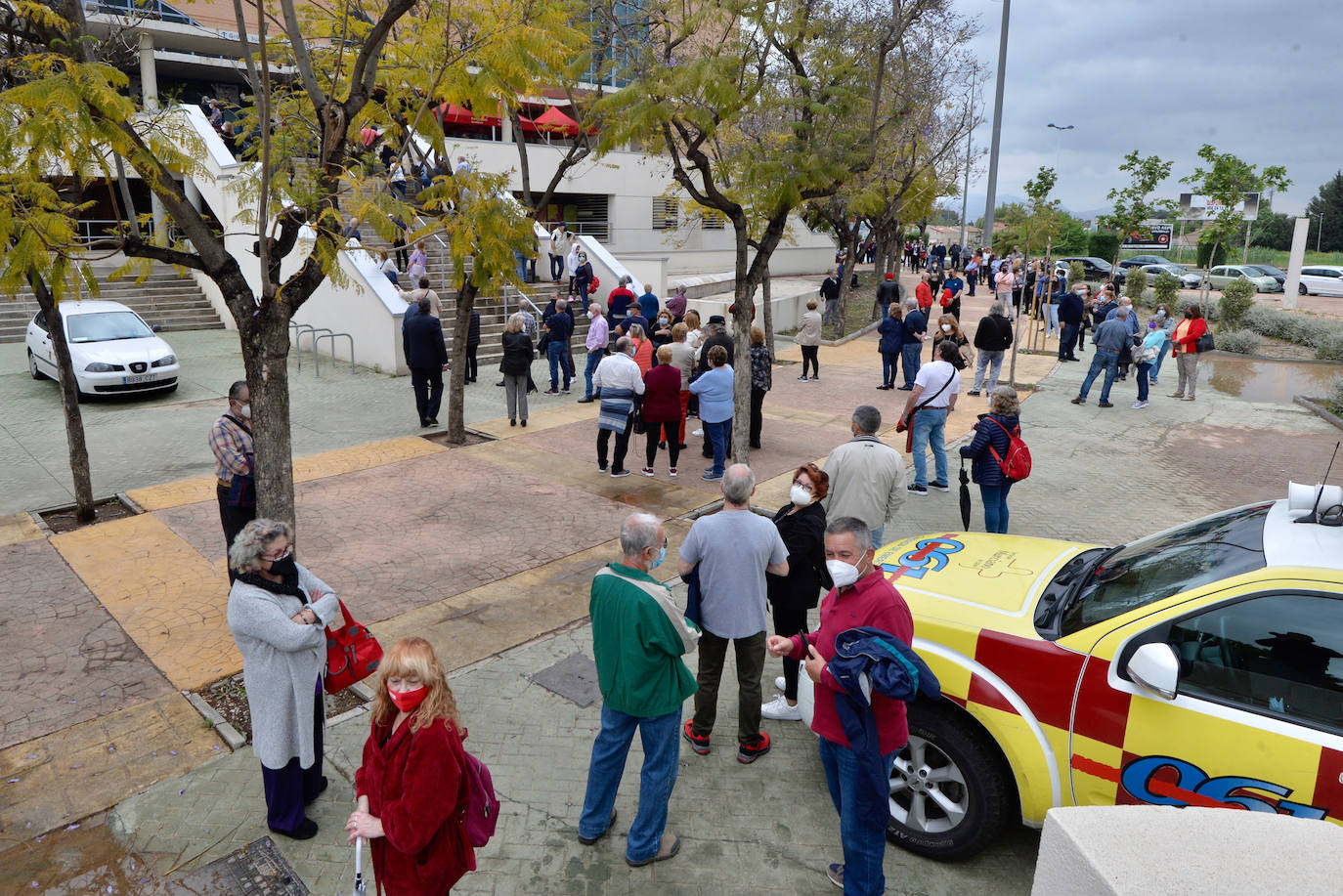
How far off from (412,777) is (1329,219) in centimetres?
7843

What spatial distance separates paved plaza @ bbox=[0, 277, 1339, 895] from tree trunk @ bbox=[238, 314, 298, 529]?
1181 millimetres

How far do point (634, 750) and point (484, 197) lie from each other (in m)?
6.50

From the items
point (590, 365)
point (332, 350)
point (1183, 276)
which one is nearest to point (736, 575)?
point (590, 365)

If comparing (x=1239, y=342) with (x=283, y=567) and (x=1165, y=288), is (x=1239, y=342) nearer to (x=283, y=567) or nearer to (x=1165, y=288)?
(x=1165, y=288)

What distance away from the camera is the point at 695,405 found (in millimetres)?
12875

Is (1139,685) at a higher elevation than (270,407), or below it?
below

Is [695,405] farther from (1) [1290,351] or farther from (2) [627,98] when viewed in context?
(1) [1290,351]

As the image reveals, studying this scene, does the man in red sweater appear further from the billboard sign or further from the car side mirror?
the billboard sign

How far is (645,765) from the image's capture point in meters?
4.17

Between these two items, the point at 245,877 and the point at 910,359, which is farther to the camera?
the point at 910,359

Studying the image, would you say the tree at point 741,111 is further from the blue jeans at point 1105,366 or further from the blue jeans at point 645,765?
the blue jeans at point 1105,366

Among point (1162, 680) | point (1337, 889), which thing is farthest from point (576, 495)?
point (1337, 889)

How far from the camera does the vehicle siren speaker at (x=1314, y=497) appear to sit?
4152 millimetres

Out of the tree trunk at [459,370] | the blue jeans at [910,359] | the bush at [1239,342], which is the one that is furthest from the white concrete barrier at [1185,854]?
the bush at [1239,342]
